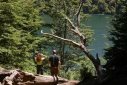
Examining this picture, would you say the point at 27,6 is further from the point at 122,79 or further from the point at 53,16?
the point at 122,79

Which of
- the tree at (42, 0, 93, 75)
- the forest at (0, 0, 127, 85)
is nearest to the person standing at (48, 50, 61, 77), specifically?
the forest at (0, 0, 127, 85)

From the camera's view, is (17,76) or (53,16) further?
(53,16)

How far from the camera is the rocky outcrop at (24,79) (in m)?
11.6

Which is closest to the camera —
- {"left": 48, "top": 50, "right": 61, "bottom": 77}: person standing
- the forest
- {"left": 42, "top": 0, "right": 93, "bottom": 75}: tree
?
the forest

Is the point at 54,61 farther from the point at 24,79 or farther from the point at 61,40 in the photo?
the point at 61,40

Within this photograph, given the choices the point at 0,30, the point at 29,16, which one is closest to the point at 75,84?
the point at 0,30

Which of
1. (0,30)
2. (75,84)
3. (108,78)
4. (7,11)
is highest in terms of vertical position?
(7,11)

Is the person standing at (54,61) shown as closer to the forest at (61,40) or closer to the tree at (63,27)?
the forest at (61,40)

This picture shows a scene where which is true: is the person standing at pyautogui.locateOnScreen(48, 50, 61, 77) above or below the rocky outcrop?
above

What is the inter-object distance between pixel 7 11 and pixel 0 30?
145 cm

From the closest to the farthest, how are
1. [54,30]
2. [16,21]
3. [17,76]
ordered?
1. [17,76]
2. [16,21]
3. [54,30]

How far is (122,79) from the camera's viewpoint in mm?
10852

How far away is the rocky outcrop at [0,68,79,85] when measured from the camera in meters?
11.6

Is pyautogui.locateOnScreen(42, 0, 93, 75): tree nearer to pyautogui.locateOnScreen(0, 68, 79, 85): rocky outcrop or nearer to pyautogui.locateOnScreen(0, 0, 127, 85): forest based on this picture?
pyautogui.locateOnScreen(0, 0, 127, 85): forest
